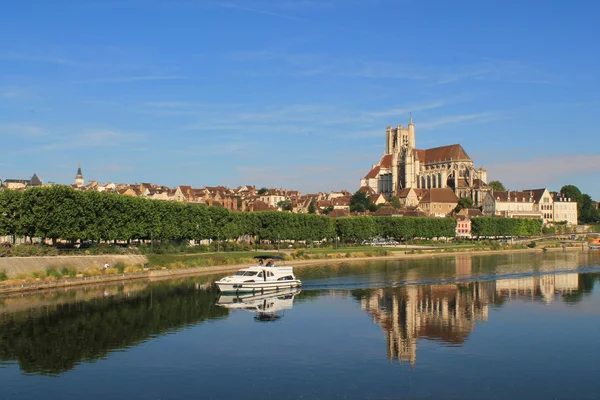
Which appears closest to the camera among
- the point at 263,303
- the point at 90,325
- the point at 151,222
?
the point at 90,325

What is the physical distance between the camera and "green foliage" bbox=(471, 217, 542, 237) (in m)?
141

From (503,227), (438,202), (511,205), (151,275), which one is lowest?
(151,275)

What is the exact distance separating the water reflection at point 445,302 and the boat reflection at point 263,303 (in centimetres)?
519

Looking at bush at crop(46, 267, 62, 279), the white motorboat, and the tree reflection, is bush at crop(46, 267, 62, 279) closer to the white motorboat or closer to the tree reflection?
the tree reflection

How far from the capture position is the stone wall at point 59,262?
48.5 m

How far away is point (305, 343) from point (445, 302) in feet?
54.5

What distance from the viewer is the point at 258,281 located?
4959 cm

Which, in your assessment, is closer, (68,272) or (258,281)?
(258,281)

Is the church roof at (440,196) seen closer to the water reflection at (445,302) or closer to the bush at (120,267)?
the water reflection at (445,302)

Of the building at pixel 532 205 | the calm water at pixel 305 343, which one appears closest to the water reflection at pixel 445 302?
the calm water at pixel 305 343

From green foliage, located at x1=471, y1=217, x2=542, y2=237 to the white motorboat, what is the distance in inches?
3768

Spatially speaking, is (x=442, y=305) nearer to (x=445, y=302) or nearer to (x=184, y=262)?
(x=445, y=302)

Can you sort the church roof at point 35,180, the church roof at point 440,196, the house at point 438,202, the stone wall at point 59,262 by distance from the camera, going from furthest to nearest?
the church roof at point 440,196 → the house at point 438,202 → the church roof at point 35,180 → the stone wall at point 59,262

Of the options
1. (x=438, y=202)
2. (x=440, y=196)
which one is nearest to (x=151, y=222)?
(x=438, y=202)
